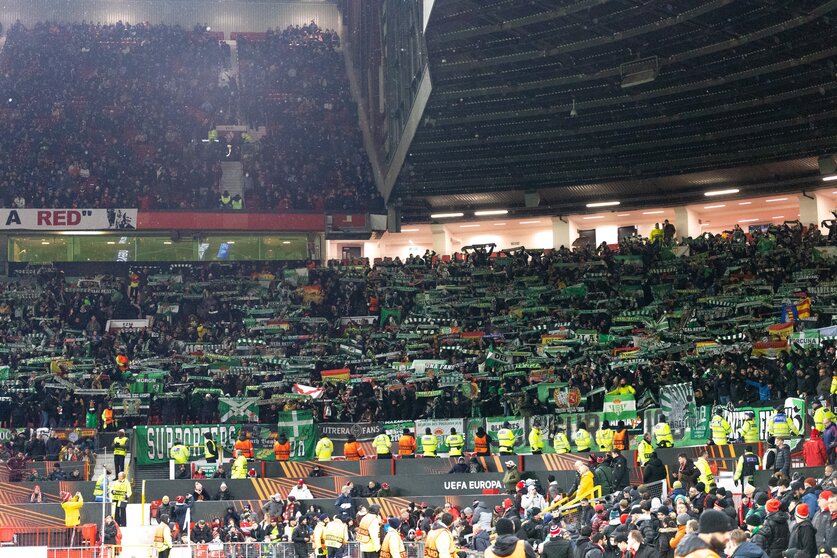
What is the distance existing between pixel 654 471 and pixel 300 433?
11608 mm

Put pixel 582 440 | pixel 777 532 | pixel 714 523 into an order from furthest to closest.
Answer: pixel 582 440
pixel 777 532
pixel 714 523

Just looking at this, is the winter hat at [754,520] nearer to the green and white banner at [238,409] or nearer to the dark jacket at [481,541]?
the dark jacket at [481,541]

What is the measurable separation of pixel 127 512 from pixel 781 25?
65.3 ft

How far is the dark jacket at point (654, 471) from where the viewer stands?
24078 millimetres

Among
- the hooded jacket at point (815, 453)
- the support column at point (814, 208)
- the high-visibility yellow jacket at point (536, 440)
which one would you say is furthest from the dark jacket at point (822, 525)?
the support column at point (814, 208)

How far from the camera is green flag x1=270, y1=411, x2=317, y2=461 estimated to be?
3259cm

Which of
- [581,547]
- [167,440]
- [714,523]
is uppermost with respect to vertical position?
[714,523]

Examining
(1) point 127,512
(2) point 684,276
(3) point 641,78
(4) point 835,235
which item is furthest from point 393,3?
(1) point 127,512

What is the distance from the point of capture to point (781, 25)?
31562 mm

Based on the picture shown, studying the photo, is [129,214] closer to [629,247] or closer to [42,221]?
[42,221]

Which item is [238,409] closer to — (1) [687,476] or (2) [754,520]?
(1) [687,476]

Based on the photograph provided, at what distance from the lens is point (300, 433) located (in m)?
32.8

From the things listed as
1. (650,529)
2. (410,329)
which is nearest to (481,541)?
(650,529)

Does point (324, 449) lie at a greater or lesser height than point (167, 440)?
lesser
